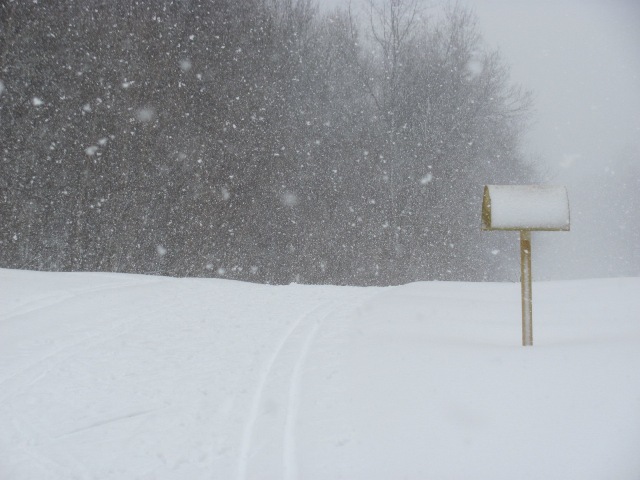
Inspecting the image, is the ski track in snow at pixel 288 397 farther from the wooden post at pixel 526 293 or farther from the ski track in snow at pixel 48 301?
the ski track in snow at pixel 48 301

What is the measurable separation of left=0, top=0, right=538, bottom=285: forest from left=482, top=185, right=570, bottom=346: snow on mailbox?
1314cm

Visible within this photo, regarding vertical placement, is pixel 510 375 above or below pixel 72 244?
below

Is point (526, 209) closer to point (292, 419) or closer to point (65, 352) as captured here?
point (292, 419)

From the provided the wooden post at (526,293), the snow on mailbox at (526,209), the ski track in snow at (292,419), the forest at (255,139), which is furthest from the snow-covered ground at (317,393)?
the forest at (255,139)

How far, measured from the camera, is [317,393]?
219 inches

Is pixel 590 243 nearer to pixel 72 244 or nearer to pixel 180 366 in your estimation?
pixel 72 244

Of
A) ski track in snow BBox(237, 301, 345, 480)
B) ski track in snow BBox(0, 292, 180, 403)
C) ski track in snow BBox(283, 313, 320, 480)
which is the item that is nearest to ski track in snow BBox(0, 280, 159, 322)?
ski track in snow BBox(0, 292, 180, 403)

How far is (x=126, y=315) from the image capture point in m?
9.00

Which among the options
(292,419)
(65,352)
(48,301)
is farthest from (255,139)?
(292,419)

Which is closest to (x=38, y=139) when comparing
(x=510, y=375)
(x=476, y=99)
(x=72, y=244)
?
(x=72, y=244)

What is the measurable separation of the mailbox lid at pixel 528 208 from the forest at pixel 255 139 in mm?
13150

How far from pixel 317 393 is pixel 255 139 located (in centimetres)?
1670

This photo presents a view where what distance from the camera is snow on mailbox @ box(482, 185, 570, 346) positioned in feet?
20.3

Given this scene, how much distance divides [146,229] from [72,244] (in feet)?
7.20
